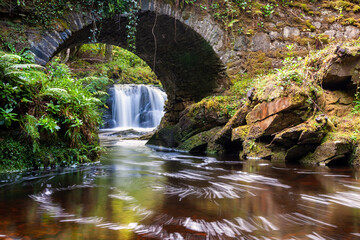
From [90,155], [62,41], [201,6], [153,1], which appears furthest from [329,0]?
[90,155]

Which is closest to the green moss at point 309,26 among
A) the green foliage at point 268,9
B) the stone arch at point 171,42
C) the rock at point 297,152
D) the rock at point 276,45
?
the rock at point 276,45

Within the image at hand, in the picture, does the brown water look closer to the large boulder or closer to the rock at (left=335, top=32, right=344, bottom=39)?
the large boulder

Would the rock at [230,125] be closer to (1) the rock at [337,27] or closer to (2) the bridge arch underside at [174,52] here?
(2) the bridge arch underside at [174,52]

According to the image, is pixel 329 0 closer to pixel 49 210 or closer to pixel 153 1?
pixel 153 1

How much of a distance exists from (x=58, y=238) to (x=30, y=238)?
5.7 inches

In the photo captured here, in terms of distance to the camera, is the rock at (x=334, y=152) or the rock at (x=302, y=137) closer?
the rock at (x=334, y=152)

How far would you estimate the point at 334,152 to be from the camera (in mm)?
4090

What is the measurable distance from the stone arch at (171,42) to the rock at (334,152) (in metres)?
4.64

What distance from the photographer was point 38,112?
11.5ft

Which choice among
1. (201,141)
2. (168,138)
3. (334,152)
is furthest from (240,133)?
(168,138)

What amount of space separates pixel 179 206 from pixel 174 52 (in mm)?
7395

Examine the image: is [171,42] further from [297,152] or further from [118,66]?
[118,66]

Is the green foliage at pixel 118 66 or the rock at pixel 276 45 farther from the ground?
the green foliage at pixel 118 66

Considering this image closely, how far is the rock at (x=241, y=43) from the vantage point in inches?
322
